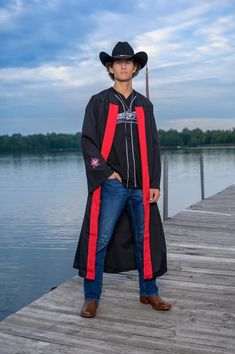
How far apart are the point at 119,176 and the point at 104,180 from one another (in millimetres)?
114

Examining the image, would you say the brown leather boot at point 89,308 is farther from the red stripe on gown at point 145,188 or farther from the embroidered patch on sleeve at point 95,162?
the embroidered patch on sleeve at point 95,162

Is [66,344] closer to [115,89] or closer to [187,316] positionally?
[187,316]

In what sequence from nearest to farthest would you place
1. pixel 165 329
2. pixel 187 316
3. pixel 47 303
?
pixel 165 329 < pixel 187 316 < pixel 47 303

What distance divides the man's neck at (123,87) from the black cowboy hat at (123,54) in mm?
167

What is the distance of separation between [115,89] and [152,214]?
907mm

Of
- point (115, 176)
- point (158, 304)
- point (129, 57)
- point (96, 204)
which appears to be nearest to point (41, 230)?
point (158, 304)

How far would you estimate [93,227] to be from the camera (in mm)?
3371

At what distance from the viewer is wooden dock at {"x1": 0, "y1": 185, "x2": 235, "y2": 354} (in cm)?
294

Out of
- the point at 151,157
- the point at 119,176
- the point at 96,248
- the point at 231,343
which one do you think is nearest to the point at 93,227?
A: the point at 96,248

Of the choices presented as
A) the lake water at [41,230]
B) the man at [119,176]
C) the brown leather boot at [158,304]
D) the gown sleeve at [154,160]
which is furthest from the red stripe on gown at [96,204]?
the lake water at [41,230]

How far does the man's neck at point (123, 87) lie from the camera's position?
3.42 m

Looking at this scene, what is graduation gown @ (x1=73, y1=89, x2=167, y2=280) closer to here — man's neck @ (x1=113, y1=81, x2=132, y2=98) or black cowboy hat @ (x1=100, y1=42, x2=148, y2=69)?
man's neck @ (x1=113, y1=81, x2=132, y2=98)

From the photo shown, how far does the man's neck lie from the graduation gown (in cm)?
8

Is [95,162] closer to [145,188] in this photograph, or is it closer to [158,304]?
[145,188]
